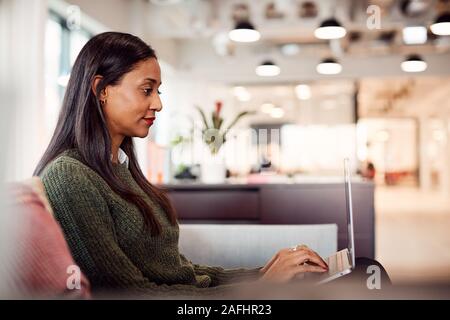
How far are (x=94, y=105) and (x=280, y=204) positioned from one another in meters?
2.20

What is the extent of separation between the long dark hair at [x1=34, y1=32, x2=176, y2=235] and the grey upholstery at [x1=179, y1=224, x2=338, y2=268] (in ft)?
1.91

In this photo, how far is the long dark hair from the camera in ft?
2.70

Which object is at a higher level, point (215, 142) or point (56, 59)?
point (56, 59)

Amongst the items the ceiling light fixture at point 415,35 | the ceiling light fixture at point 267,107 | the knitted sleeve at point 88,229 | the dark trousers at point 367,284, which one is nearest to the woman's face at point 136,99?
the knitted sleeve at point 88,229

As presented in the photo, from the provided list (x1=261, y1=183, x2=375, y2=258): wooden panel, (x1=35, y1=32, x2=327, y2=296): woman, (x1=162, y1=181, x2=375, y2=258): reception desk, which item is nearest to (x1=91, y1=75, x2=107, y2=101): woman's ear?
(x1=35, y1=32, x2=327, y2=296): woman

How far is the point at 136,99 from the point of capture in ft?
2.69

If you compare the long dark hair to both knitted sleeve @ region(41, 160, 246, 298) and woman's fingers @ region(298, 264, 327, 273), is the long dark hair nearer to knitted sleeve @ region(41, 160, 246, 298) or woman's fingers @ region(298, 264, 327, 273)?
knitted sleeve @ region(41, 160, 246, 298)

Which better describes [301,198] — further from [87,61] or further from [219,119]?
[87,61]

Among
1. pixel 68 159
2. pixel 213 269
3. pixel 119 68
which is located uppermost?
pixel 119 68

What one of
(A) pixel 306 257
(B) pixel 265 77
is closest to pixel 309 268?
(A) pixel 306 257

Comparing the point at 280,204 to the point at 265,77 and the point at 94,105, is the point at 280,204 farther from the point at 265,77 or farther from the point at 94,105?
the point at 265,77
